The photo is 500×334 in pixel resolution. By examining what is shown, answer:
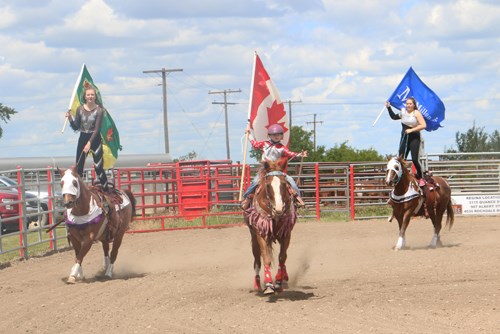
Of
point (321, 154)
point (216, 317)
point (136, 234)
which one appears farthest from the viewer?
point (321, 154)

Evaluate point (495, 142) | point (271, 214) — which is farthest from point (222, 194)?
point (495, 142)

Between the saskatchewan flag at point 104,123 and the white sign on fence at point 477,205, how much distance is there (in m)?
12.4

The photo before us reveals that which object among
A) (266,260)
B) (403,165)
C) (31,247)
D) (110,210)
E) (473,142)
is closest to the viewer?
(266,260)

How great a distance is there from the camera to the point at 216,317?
866cm

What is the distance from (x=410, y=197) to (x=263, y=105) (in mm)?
4258

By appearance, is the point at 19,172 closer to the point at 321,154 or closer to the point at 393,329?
the point at 393,329

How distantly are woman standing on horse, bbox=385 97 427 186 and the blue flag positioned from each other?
1382 millimetres

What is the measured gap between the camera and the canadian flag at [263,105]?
39.0ft

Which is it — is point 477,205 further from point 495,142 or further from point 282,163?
point 495,142

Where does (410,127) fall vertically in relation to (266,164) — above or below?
above

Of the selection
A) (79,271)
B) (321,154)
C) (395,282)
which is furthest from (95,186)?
(321,154)

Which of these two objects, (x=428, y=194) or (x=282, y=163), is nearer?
(x=282, y=163)

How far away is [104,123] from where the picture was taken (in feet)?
44.1

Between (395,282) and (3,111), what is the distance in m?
68.1
